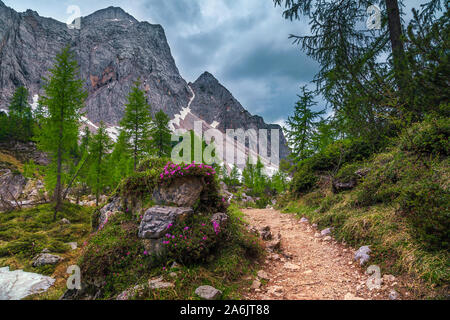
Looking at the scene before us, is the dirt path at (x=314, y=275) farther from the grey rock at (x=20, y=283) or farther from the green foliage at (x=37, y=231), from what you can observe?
the green foliage at (x=37, y=231)

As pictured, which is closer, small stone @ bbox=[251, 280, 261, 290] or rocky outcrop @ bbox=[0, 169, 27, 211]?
small stone @ bbox=[251, 280, 261, 290]

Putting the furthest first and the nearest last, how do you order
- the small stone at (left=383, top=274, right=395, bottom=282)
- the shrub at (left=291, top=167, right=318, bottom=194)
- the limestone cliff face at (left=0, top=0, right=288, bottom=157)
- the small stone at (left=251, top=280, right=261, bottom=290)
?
the limestone cliff face at (left=0, top=0, right=288, bottom=157), the shrub at (left=291, top=167, right=318, bottom=194), the small stone at (left=251, top=280, right=261, bottom=290), the small stone at (left=383, top=274, right=395, bottom=282)

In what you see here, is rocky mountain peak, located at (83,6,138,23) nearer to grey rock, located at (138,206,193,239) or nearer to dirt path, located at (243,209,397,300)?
grey rock, located at (138,206,193,239)

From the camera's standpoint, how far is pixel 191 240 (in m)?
3.62

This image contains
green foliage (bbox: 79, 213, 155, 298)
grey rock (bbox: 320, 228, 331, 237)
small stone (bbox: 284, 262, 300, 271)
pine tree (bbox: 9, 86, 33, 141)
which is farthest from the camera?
pine tree (bbox: 9, 86, 33, 141)

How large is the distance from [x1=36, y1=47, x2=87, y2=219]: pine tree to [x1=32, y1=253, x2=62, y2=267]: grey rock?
21.3 ft

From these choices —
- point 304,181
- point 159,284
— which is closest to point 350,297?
point 159,284

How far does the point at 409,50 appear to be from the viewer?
14.4ft

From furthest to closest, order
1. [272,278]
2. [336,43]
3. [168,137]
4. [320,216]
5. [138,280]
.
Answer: [168,137] < [336,43] < [320,216] < [272,278] < [138,280]

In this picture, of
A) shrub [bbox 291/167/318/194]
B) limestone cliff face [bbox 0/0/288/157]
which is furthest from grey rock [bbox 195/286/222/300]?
limestone cliff face [bbox 0/0/288/157]

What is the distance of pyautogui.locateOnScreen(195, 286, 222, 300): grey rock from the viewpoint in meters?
2.74
